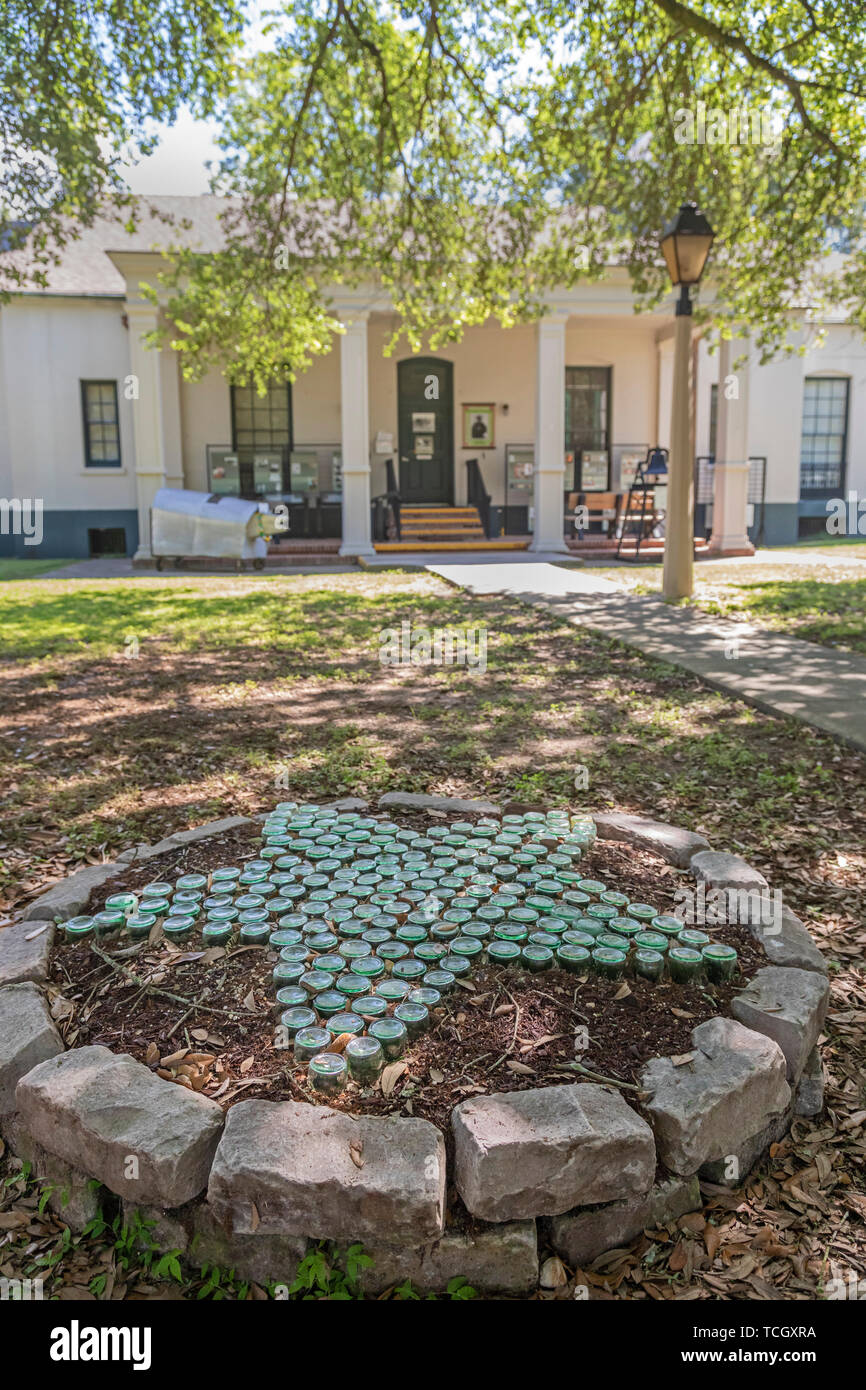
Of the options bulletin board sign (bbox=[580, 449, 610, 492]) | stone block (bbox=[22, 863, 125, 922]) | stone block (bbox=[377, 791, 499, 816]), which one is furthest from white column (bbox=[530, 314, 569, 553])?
stone block (bbox=[22, 863, 125, 922])

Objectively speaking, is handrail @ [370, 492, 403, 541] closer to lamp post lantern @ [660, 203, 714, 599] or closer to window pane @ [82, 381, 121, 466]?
window pane @ [82, 381, 121, 466]

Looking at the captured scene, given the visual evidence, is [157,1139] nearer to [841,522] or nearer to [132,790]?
[132,790]

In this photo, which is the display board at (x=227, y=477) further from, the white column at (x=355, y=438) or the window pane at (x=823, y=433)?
the window pane at (x=823, y=433)

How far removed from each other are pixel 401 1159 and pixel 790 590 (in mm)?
9730

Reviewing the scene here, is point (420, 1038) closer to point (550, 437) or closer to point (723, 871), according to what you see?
point (723, 871)

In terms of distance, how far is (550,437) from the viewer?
16688mm

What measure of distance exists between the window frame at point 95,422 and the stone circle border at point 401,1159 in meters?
18.2

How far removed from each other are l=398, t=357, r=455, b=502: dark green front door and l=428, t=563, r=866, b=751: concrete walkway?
9.31m

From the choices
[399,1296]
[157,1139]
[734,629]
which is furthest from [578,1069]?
[734,629]

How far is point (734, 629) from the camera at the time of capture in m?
7.67

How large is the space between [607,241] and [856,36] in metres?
3.07

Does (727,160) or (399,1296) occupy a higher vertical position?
(727,160)
